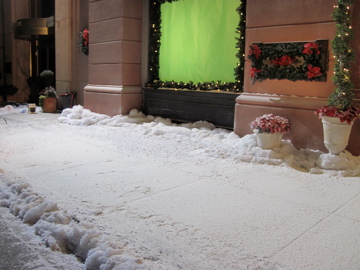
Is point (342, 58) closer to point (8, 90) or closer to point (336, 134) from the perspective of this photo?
point (336, 134)

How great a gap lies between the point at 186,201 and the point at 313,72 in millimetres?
3683

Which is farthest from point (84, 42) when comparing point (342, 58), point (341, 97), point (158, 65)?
point (341, 97)

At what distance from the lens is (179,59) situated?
34.7 ft

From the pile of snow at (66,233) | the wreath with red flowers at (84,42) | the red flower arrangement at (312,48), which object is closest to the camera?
the pile of snow at (66,233)

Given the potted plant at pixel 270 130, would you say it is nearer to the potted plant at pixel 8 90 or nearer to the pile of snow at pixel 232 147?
the pile of snow at pixel 232 147

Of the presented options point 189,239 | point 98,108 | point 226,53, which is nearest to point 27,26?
point 98,108

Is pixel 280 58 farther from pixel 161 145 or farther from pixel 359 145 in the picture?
pixel 161 145

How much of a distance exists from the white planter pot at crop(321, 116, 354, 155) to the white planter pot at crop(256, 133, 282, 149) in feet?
2.71

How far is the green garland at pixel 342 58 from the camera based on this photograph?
6117 mm

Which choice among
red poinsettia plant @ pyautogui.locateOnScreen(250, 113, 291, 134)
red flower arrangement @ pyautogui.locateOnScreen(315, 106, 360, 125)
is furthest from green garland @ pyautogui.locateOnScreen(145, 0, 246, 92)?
red flower arrangement @ pyautogui.locateOnScreen(315, 106, 360, 125)

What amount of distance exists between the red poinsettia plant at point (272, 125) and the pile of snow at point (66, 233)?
3.70m

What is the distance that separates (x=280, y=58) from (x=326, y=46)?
0.87 metres

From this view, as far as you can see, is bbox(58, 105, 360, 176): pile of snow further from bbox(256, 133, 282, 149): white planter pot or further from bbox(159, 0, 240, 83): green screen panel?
bbox(159, 0, 240, 83): green screen panel

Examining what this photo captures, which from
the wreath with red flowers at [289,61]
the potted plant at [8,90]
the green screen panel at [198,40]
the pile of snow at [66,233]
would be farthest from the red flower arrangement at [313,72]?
the potted plant at [8,90]
